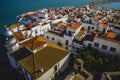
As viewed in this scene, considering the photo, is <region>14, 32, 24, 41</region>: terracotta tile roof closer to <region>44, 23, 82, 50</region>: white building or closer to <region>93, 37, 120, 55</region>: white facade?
<region>44, 23, 82, 50</region>: white building

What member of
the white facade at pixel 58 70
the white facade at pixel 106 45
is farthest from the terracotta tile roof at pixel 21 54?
the white facade at pixel 106 45

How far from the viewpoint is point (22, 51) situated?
33406 millimetres

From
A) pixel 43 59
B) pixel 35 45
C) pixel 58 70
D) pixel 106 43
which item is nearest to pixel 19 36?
pixel 35 45

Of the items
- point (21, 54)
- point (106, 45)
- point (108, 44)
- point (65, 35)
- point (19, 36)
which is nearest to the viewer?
point (21, 54)

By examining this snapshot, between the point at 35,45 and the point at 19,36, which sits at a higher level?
Result: the point at 35,45

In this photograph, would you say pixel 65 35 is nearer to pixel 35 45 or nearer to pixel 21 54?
pixel 35 45

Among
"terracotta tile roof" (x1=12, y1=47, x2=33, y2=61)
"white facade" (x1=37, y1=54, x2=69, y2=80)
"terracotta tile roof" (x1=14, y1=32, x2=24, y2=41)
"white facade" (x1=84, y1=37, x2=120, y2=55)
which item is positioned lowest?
"white facade" (x1=37, y1=54, x2=69, y2=80)

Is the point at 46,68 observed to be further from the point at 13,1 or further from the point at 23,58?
the point at 13,1

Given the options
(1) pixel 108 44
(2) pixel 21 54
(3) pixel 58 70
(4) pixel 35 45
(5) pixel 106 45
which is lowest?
(3) pixel 58 70

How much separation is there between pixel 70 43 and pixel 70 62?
5639mm

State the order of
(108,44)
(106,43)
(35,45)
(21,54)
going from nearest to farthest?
(35,45) < (21,54) < (108,44) < (106,43)

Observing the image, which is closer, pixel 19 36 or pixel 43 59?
pixel 43 59

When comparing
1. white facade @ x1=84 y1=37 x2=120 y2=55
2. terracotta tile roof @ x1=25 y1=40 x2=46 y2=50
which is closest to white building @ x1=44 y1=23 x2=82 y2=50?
white facade @ x1=84 y1=37 x2=120 y2=55

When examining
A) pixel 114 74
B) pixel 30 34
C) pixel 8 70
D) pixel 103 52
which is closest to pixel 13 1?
pixel 30 34
